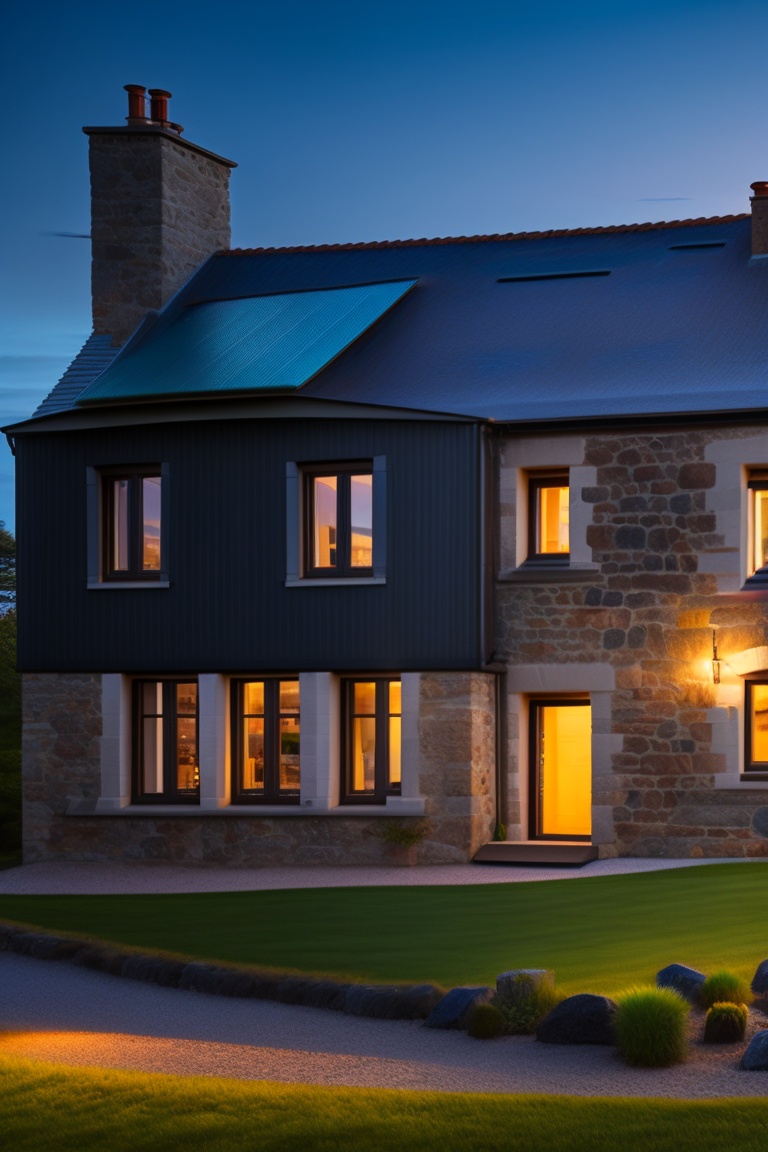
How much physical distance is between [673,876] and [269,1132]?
34.7ft

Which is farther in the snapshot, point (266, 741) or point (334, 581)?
point (266, 741)

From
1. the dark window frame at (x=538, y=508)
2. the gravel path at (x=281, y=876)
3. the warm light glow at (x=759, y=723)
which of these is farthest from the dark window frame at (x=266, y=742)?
the warm light glow at (x=759, y=723)

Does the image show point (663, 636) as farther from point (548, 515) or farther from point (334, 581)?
point (334, 581)

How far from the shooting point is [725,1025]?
30.8 ft

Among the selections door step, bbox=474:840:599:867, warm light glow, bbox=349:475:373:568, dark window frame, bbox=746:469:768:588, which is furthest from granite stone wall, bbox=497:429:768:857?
warm light glow, bbox=349:475:373:568

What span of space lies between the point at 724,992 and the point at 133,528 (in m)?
14.4

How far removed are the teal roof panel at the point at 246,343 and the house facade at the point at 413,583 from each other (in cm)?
8

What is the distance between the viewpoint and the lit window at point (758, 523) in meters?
20.9

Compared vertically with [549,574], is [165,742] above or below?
below

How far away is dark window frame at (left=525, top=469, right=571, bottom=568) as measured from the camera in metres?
21.7

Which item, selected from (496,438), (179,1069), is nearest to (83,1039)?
(179,1069)

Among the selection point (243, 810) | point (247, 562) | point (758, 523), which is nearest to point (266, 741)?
point (243, 810)

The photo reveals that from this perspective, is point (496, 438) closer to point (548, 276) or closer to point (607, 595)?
point (607, 595)

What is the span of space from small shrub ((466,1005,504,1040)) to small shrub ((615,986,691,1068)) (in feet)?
3.00
